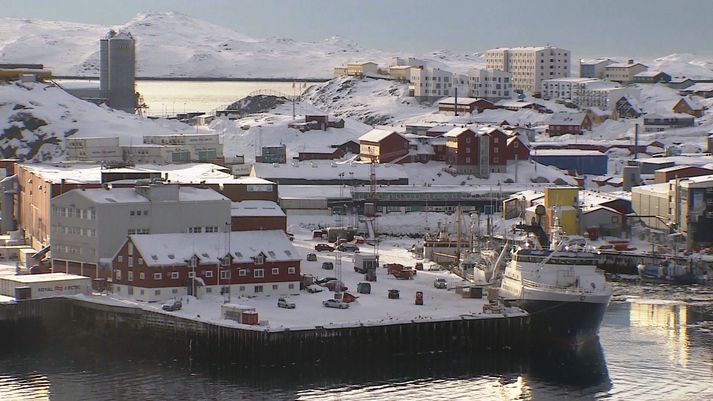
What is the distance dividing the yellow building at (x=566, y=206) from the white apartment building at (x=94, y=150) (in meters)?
15.8

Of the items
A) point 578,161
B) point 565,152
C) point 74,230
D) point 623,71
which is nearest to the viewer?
point 74,230

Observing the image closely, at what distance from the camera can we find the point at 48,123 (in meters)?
76.2

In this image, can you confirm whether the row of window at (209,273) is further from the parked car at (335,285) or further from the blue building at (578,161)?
the blue building at (578,161)

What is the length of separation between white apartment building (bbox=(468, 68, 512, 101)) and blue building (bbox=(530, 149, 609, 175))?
2876cm

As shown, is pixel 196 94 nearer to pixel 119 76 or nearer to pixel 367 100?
pixel 367 100

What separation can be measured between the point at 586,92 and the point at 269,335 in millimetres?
68197

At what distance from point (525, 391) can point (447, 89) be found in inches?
2823

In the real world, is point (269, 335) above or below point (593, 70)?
below

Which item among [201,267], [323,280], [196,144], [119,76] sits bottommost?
[323,280]

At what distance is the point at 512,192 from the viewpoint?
65.0m

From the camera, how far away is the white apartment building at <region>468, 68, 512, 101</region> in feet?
342

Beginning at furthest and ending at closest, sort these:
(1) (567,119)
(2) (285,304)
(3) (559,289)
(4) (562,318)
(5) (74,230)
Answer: (1) (567,119) → (5) (74,230) → (3) (559,289) → (2) (285,304) → (4) (562,318)

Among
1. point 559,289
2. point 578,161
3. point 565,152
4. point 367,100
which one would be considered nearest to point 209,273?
point 559,289

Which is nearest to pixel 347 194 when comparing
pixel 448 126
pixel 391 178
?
pixel 391 178
